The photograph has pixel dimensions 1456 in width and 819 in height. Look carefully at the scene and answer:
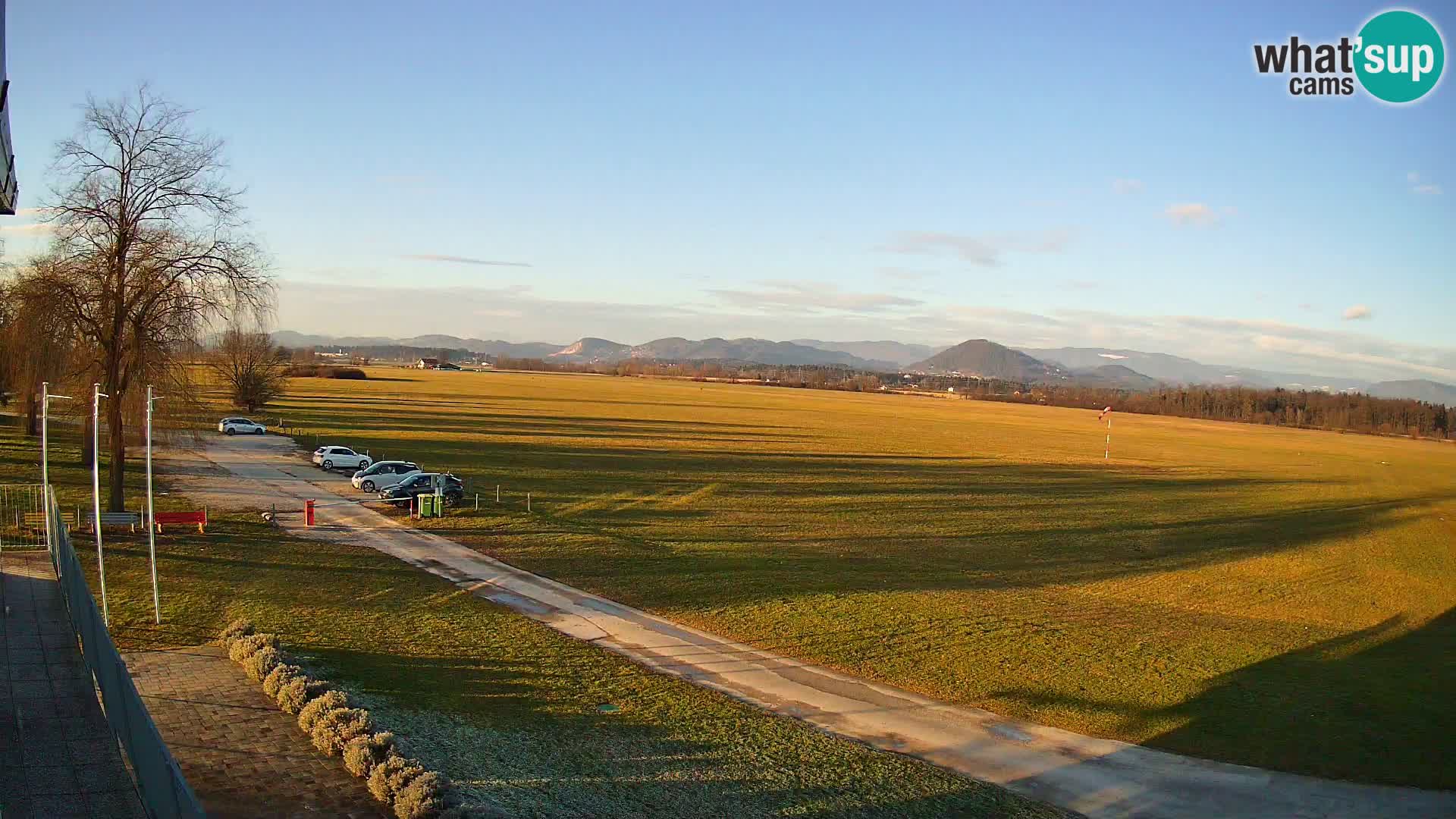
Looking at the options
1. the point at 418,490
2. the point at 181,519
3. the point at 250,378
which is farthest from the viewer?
the point at 250,378

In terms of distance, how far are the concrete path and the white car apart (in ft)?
136

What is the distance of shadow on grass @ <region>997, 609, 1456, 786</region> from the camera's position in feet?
46.8

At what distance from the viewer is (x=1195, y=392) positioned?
181250mm

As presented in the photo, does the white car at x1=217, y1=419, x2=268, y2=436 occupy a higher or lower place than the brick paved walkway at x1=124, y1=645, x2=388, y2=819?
higher

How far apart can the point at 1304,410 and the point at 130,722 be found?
180 metres

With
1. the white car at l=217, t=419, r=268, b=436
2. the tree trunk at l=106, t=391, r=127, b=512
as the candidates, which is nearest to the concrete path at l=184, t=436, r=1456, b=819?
the tree trunk at l=106, t=391, r=127, b=512

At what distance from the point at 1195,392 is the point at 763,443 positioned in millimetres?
144614

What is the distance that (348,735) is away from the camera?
11.6 metres

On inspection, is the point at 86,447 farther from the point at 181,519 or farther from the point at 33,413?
the point at 181,519

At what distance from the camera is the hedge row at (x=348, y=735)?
9.95m

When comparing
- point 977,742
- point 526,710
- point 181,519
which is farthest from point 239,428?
point 977,742

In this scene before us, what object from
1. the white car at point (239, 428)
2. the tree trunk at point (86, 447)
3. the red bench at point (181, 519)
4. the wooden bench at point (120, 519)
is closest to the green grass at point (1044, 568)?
the white car at point (239, 428)

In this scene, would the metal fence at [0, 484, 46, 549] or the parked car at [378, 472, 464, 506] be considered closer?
the metal fence at [0, 484, 46, 549]

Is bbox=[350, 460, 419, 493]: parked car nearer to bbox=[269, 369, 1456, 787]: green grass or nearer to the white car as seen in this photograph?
bbox=[269, 369, 1456, 787]: green grass
